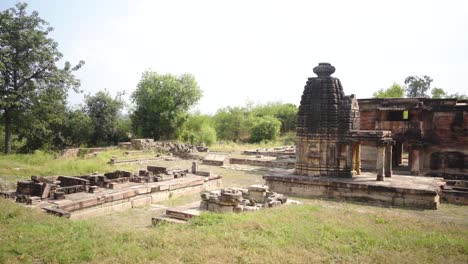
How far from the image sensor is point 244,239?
7184mm

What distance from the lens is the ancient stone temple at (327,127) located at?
49.5 feet

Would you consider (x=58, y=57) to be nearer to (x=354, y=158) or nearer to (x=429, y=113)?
(x=354, y=158)

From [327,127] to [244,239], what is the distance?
353 inches

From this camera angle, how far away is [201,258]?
6.18m

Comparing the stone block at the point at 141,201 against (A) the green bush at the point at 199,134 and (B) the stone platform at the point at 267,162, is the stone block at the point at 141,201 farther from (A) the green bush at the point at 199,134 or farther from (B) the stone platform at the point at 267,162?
(A) the green bush at the point at 199,134

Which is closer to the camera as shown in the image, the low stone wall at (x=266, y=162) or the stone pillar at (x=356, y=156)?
the stone pillar at (x=356, y=156)

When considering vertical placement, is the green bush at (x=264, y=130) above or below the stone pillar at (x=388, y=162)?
above

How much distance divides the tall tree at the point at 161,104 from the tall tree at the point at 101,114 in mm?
4816

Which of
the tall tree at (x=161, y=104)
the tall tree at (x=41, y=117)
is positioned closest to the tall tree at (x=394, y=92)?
the tall tree at (x=161, y=104)

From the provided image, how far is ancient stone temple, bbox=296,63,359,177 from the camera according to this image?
15078 millimetres

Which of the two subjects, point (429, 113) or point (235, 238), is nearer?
point (235, 238)

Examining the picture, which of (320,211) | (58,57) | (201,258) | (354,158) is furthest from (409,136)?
(58,57)

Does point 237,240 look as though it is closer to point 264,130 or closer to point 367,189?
point 367,189

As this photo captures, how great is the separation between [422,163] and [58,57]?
78.3 ft
